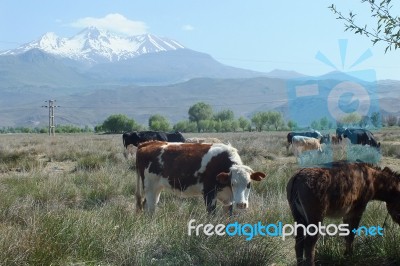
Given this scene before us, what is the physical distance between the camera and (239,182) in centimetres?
873

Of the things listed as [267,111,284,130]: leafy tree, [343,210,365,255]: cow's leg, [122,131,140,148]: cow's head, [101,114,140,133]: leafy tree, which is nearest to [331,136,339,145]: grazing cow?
[122,131,140,148]: cow's head

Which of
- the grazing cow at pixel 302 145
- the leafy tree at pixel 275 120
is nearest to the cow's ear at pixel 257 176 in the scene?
the grazing cow at pixel 302 145

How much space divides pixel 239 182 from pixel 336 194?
243 centimetres

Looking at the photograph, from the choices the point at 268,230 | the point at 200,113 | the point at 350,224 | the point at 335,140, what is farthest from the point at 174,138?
the point at 200,113

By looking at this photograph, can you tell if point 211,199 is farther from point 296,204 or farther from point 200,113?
point 200,113

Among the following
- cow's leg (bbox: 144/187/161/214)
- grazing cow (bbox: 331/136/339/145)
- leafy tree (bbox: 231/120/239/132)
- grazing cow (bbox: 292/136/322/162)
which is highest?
cow's leg (bbox: 144/187/161/214)

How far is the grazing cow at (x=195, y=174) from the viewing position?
8.89 meters

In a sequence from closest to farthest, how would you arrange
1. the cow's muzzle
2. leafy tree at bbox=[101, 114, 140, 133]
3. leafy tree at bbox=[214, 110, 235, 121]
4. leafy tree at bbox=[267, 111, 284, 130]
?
the cow's muzzle, leafy tree at bbox=[101, 114, 140, 133], leafy tree at bbox=[267, 111, 284, 130], leafy tree at bbox=[214, 110, 235, 121]

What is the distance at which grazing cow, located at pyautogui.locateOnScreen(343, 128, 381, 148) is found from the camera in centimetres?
2717

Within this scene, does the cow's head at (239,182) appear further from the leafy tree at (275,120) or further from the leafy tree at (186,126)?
the leafy tree at (275,120)

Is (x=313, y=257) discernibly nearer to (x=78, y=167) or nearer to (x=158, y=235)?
(x=158, y=235)

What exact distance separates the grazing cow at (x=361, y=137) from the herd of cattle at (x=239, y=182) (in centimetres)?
1828

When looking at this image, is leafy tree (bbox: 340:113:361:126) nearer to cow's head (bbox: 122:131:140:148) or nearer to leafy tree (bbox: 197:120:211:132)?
cow's head (bbox: 122:131:140:148)

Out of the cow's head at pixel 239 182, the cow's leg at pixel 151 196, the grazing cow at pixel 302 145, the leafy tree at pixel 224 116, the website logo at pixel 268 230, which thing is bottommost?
the leafy tree at pixel 224 116
